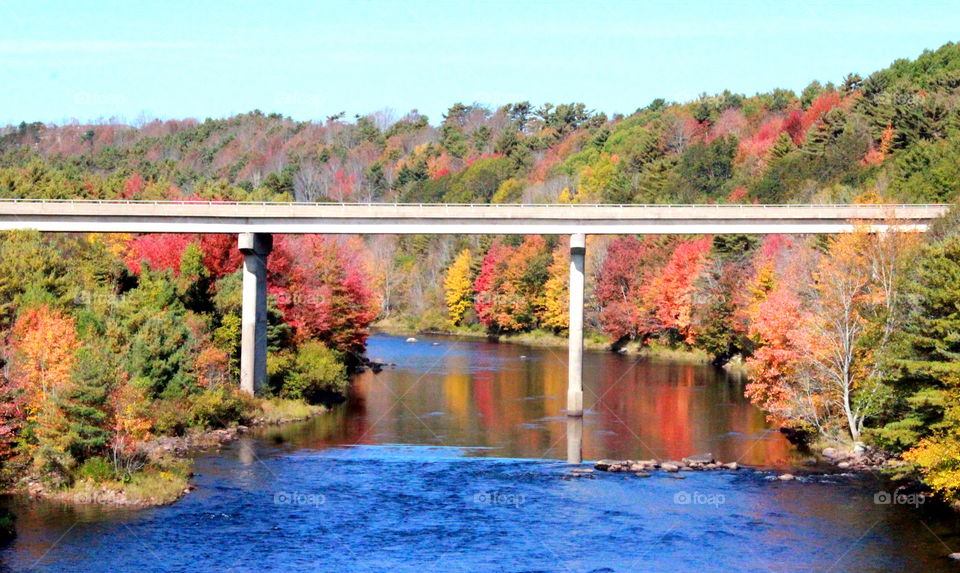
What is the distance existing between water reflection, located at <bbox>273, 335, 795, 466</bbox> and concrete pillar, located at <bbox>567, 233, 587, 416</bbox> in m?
1.24

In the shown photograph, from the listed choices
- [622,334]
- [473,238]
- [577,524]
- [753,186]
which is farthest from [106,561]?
[473,238]

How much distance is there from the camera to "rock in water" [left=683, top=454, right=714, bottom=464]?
171 ft

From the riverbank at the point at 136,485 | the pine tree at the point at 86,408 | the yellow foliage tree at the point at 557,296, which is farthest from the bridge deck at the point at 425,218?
the yellow foliage tree at the point at 557,296

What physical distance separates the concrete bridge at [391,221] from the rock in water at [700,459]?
43.6 feet

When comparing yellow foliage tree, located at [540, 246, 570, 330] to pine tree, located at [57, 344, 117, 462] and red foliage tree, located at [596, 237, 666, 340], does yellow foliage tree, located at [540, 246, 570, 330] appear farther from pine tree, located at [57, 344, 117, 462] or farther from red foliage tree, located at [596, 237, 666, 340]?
pine tree, located at [57, 344, 117, 462]

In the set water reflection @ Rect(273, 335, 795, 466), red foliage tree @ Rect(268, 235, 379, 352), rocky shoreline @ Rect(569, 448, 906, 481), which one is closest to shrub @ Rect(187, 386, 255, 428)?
water reflection @ Rect(273, 335, 795, 466)

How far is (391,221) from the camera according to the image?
68000 mm

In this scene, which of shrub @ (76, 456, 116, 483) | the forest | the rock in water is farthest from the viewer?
the rock in water

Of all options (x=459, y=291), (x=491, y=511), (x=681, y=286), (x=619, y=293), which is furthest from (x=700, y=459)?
(x=459, y=291)

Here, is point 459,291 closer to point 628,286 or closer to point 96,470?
point 628,286

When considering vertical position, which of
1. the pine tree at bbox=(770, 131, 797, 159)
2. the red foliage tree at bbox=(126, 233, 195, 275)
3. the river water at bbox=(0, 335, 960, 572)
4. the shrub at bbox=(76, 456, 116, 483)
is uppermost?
the pine tree at bbox=(770, 131, 797, 159)

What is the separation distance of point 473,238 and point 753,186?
129 feet

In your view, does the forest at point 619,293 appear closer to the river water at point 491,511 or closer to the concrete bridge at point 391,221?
the concrete bridge at point 391,221

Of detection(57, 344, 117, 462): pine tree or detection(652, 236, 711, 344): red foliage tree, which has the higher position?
detection(652, 236, 711, 344): red foliage tree
